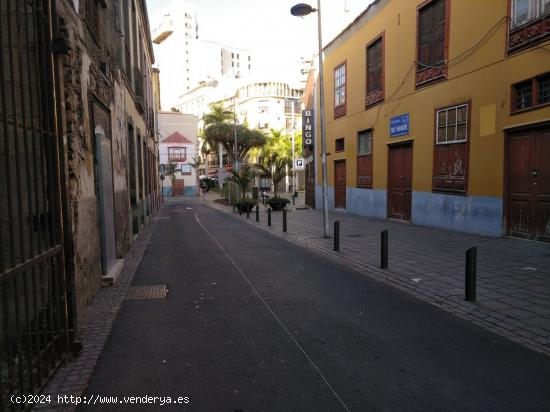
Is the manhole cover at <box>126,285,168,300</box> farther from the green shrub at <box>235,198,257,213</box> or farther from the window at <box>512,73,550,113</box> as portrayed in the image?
the green shrub at <box>235,198,257,213</box>

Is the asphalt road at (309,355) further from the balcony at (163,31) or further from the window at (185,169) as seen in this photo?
the balcony at (163,31)

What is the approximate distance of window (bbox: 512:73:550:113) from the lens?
9805mm

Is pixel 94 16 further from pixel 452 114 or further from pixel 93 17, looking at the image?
pixel 452 114

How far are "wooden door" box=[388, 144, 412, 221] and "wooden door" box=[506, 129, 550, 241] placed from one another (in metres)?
4.81

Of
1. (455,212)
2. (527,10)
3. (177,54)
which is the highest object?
(177,54)

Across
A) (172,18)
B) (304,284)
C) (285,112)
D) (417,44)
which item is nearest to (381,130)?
(417,44)

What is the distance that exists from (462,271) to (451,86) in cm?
746

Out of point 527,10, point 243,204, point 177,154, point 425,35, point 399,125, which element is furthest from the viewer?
point 177,154

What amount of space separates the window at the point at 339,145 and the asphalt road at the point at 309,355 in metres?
15.5

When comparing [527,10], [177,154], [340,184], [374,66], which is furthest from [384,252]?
[177,154]

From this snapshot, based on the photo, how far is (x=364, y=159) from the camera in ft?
63.0

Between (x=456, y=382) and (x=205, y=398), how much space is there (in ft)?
6.86

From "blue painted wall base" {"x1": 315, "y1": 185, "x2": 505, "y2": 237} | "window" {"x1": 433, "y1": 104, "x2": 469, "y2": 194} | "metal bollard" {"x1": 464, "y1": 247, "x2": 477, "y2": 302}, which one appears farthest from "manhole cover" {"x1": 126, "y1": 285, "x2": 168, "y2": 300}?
"window" {"x1": 433, "y1": 104, "x2": 469, "y2": 194}

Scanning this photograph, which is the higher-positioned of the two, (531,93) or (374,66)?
(374,66)
